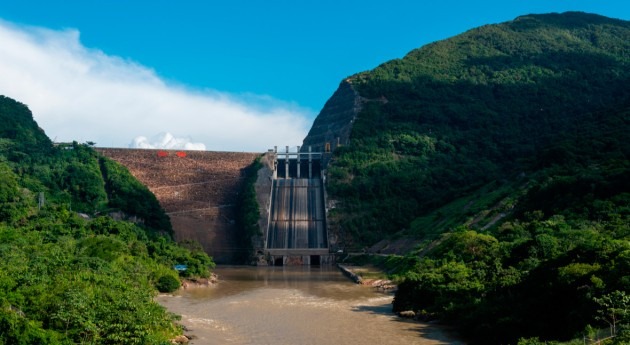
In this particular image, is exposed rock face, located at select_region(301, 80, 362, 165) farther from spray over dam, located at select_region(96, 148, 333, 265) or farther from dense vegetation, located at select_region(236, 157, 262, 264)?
dense vegetation, located at select_region(236, 157, 262, 264)

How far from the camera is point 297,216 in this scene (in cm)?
6769

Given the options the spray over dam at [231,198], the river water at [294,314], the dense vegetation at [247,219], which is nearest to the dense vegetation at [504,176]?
the river water at [294,314]

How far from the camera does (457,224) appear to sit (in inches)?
1932

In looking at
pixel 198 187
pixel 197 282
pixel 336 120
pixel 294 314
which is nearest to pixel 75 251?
pixel 197 282

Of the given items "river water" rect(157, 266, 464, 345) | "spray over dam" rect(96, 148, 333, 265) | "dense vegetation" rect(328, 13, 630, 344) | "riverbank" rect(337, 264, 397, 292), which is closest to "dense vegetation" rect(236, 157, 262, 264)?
"spray over dam" rect(96, 148, 333, 265)

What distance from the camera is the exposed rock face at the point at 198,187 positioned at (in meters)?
65.1

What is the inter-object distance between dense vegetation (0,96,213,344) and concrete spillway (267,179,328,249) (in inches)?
487

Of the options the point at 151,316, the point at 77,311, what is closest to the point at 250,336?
the point at 151,316

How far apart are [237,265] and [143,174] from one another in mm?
17709

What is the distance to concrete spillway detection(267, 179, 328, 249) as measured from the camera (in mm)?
64375

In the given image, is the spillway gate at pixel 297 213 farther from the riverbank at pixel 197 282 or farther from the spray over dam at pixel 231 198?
the riverbank at pixel 197 282

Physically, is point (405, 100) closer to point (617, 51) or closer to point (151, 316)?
point (617, 51)

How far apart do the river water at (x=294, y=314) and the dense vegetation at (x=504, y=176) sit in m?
2.53

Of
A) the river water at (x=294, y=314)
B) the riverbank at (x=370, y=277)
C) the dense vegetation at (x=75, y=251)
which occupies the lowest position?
the river water at (x=294, y=314)
